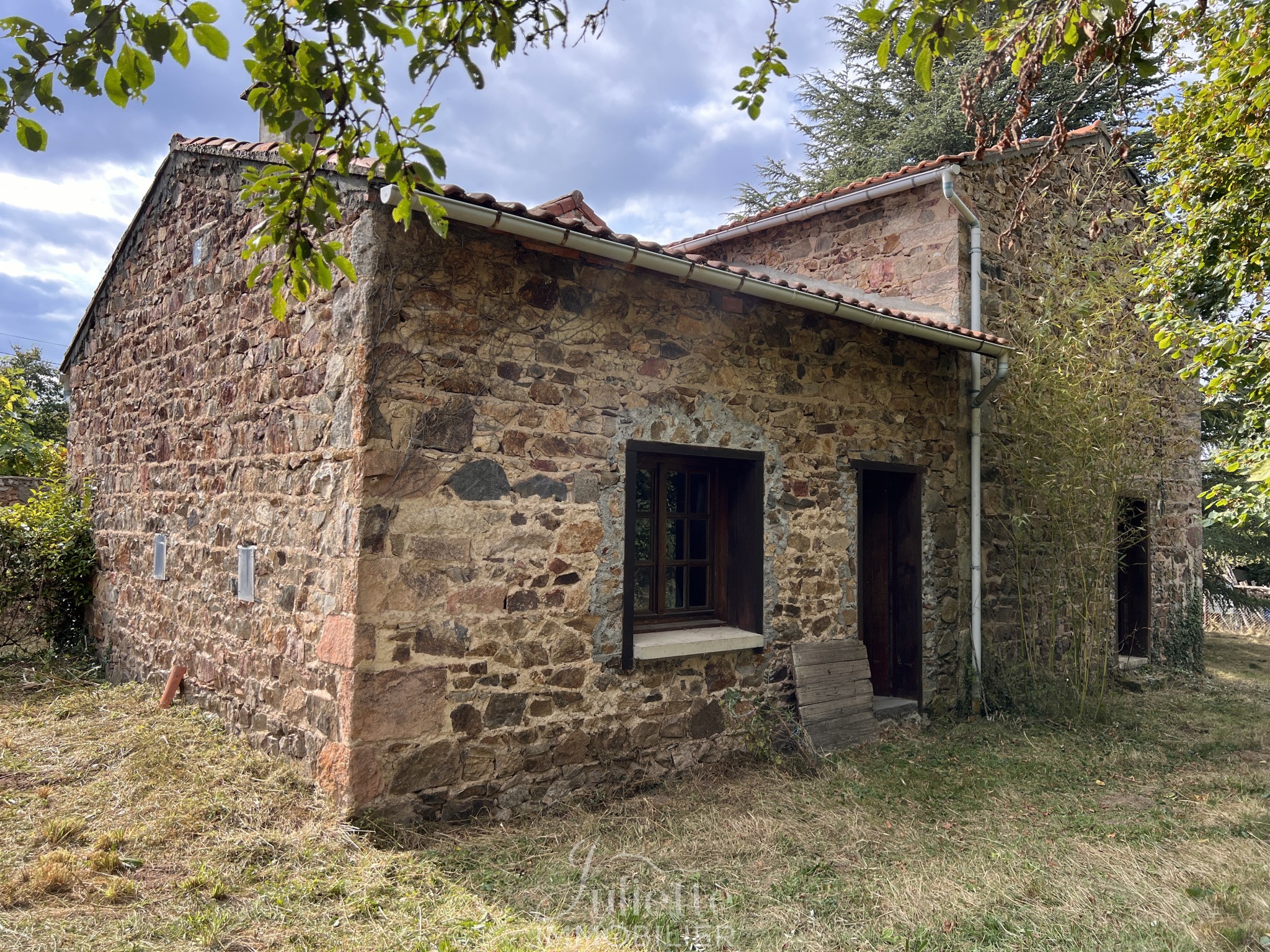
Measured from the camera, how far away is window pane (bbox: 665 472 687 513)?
5770 millimetres

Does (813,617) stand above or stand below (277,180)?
below

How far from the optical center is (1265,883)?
3.77 meters

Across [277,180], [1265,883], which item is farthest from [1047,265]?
[277,180]

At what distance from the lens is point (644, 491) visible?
→ 5.59 meters

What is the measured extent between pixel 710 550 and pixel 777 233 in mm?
4804

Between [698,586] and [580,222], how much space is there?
2697 millimetres

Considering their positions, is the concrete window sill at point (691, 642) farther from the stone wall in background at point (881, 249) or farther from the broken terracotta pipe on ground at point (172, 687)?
the stone wall in background at point (881, 249)

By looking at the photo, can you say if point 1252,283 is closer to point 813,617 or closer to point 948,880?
point 813,617

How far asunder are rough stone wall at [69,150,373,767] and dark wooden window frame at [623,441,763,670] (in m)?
1.94

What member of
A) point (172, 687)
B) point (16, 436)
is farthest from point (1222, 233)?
point (16, 436)

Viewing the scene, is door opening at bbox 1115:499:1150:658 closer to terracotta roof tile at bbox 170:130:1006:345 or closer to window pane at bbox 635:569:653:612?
terracotta roof tile at bbox 170:130:1006:345

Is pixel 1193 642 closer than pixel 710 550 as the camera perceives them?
No

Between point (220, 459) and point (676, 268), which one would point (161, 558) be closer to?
point (220, 459)

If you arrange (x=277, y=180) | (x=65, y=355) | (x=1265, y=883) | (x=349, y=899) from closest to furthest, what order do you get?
1. (x=277, y=180)
2. (x=349, y=899)
3. (x=1265, y=883)
4. (x=65, y=355)
